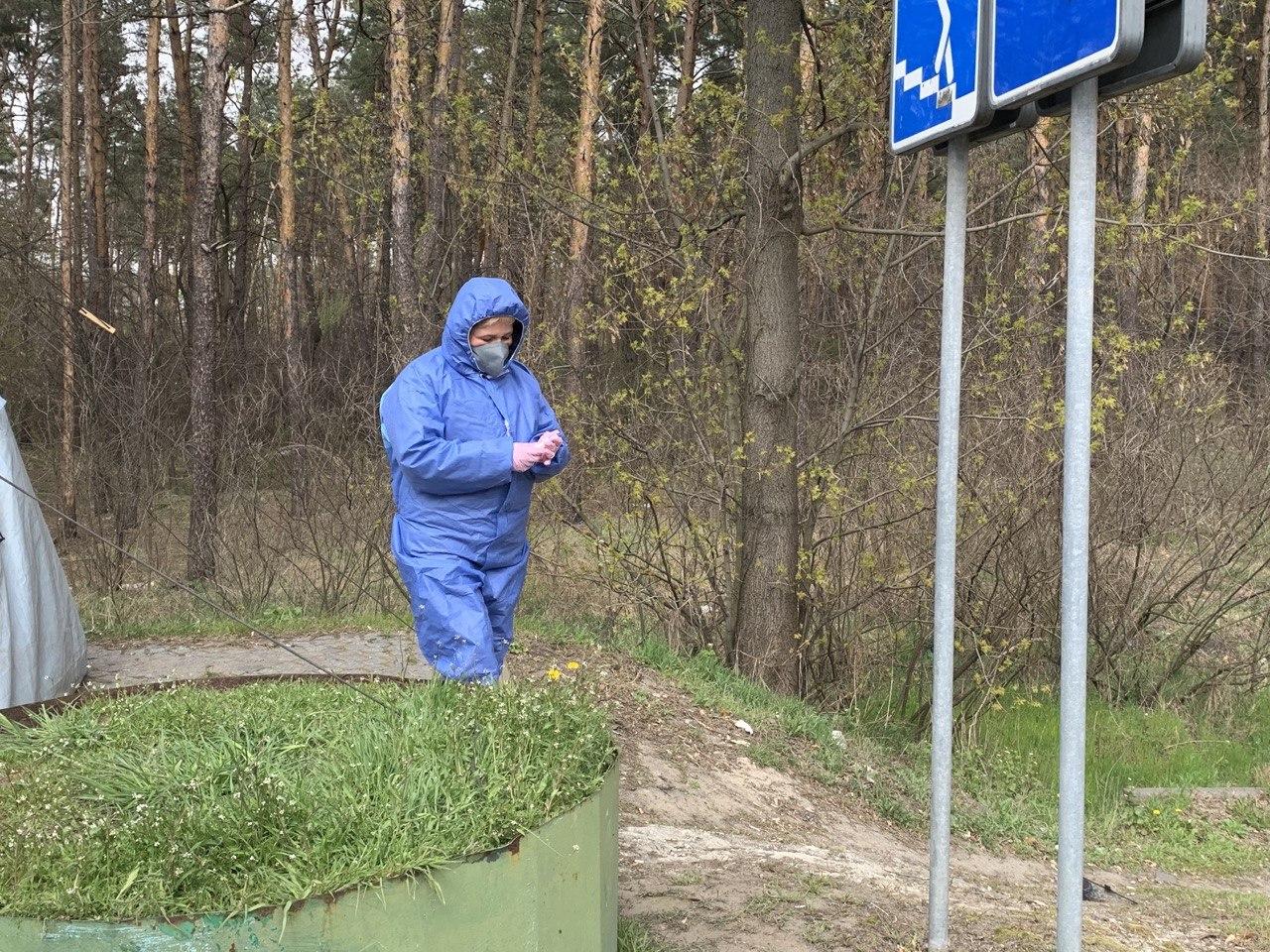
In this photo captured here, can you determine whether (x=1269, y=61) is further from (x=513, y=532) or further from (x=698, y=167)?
(x=513, y=532)

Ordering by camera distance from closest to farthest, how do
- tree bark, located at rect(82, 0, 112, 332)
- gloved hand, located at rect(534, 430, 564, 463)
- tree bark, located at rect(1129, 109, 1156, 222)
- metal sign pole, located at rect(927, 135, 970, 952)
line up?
metal sign pole, located at rect(927, 135, 970, 952), gloved hand, located at rect(534, 430, 564, 463), tree bark, located at rect(1129, 109, 1156, 222), tree bark, located at rect(82, 0, 112, 332)

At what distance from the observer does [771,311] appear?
310 inches

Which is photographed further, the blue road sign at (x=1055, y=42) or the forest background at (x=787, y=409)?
the forest background at (x=787, y=409)

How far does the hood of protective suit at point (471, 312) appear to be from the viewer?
→ 14.4 feet

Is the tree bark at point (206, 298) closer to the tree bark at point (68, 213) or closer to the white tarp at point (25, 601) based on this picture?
the tree bark at point (68, 213)

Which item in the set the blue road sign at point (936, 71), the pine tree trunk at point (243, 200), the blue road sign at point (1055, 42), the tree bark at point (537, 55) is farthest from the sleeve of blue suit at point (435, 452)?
the pine tree trunk at point (243, 200)

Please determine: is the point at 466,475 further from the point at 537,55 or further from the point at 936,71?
the point at 537,55

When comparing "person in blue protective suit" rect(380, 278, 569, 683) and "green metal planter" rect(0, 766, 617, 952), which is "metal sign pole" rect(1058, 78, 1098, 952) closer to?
"green metal planter" rect(0, 766, 617, 952)

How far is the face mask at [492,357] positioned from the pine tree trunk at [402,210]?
651 cm

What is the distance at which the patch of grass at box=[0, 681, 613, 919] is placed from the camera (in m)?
2.28

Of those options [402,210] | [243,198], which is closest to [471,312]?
[402,210]

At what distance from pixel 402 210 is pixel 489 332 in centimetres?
760

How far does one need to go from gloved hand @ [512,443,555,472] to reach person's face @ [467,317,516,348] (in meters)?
0.43

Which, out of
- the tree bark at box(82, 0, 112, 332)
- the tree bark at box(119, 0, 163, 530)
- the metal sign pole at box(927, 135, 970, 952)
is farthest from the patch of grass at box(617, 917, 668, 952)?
the tree bark at box(82, 0, 112, 332)
